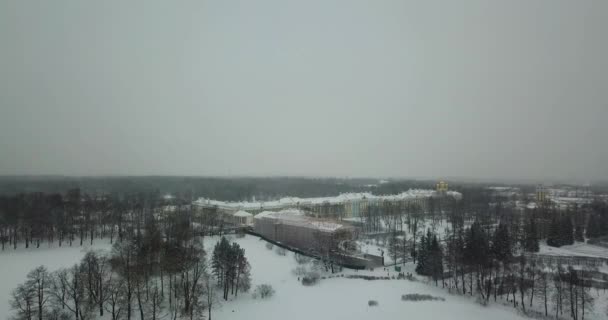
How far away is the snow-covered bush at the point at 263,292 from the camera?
26.3 metres

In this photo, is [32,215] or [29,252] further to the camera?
[32,215]

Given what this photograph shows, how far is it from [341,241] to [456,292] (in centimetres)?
1536

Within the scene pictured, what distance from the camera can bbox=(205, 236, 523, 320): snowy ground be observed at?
23.0 m

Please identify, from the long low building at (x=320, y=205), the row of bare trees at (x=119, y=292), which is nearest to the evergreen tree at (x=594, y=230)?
the long low building at (x=320, y=205)

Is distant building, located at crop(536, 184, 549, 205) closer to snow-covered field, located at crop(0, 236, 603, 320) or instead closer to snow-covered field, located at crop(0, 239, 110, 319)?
snow-covered field, located at crop(0, 236, 603, 320)

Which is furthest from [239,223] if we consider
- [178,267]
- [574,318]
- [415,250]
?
[574,318]

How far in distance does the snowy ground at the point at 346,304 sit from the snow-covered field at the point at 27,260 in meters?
16.0

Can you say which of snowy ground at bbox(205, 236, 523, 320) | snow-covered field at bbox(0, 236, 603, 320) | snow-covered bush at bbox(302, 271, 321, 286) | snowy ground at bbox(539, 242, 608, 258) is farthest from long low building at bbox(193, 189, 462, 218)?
snowy ground at bbox(205, 236, 523, 320)

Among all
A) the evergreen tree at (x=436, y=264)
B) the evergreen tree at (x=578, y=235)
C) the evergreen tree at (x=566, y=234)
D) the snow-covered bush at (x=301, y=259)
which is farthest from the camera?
the evergreen tree at (x=578, y=235)

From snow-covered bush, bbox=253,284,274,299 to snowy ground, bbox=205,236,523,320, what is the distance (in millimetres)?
509

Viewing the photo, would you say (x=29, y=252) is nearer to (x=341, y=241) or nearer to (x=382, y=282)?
(x=341, y=241)

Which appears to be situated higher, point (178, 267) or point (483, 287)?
point (178, 267)

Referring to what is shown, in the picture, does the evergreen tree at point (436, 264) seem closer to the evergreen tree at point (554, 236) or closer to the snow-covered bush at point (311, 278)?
the snow-covered bush at point (311, 278)

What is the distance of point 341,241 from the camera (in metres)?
40.9
